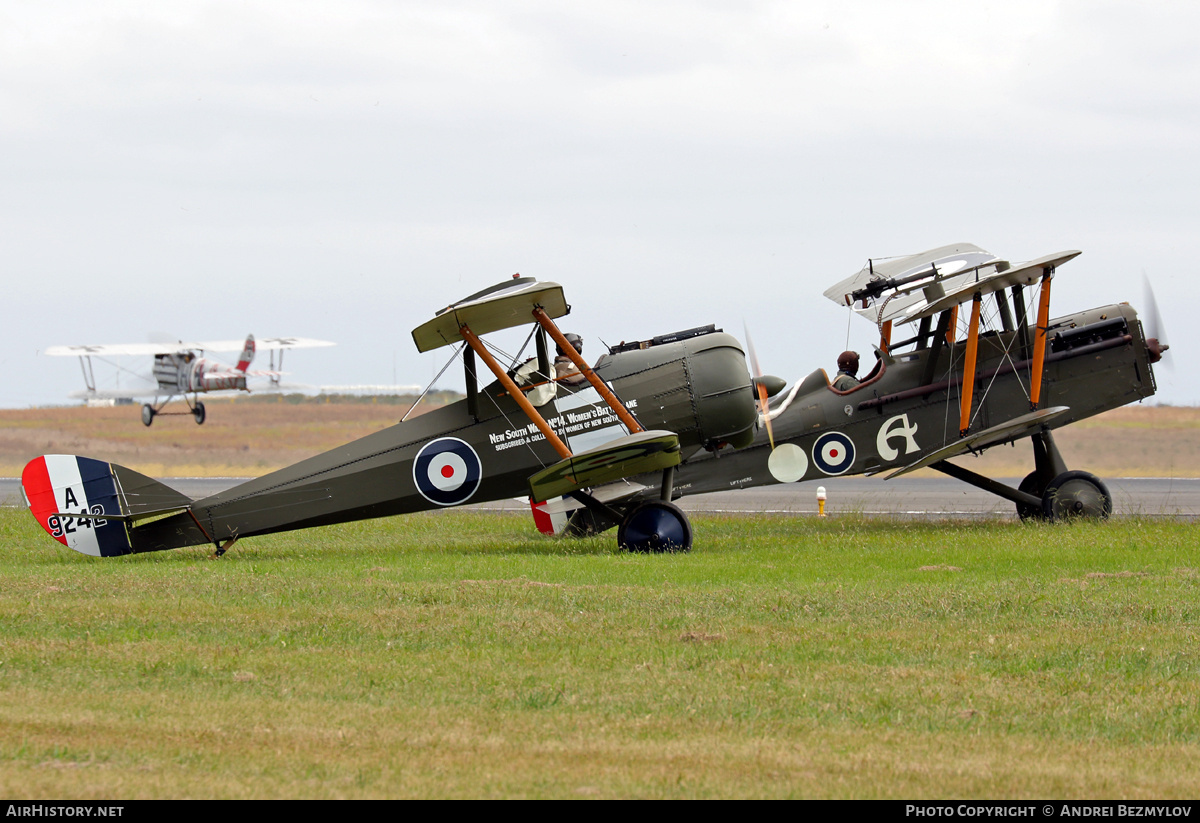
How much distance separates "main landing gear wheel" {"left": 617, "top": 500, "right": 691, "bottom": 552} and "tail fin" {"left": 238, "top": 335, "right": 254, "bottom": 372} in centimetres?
5026

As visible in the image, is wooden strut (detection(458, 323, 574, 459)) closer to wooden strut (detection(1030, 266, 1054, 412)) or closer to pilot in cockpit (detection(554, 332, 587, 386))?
pilot in cockpit (detection(554, 332, 587, 386))

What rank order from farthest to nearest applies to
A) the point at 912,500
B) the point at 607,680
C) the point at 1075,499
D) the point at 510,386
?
the point at 912,500 → the point at 1075,499 → the point at 510,386 → the point at 607,680

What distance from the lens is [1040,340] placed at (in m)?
16.3

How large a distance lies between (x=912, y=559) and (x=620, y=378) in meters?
4.00

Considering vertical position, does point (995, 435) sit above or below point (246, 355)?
below

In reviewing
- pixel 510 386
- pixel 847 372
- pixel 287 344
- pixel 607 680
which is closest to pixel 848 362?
pixel 847 372

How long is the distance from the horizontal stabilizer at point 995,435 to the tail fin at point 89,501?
9.31 meters

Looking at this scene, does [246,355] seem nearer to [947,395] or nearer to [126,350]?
[126,350]

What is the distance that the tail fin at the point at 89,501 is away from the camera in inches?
528

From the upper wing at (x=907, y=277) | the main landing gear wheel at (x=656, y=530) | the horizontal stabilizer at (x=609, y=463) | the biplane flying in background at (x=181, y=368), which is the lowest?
the main landing gear wheel at (x=656, y=530)

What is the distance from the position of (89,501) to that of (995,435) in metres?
11.3

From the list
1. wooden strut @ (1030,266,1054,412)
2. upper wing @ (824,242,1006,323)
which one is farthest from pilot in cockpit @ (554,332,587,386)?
wooden strut @ (1030,266,1054,412)

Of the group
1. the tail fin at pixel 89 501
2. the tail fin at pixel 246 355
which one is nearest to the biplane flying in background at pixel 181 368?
the tail fin at pixel 246 355

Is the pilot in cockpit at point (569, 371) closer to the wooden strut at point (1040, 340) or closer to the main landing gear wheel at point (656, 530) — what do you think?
the main landing gear wheel at point (656, 530)
